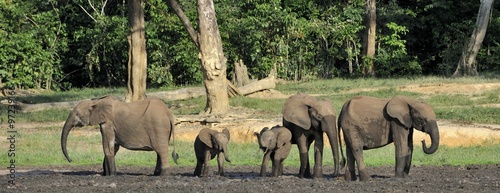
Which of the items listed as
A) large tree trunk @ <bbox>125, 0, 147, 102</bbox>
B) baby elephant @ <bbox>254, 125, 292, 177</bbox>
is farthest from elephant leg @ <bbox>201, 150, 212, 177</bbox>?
large tree trunk @ <bbox>125, 0, 147, 102</bbox>

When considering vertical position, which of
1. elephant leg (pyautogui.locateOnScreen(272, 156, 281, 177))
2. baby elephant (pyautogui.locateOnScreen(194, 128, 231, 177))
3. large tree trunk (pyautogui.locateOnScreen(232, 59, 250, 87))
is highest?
large tree trunk (pyautogui.locateOnScreen(232, 59, 250, 87))

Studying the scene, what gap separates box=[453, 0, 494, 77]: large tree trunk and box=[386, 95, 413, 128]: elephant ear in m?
19.4

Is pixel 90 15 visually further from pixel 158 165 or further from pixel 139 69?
pixel 158 165

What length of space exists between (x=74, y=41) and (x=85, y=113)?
21.5 m

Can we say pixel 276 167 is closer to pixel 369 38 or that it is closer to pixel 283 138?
pixel 283 138

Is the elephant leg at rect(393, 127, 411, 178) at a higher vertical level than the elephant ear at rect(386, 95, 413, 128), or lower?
lower

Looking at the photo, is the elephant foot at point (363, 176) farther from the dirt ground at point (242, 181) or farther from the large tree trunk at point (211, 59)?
the large tree trunk at point (211, 59)

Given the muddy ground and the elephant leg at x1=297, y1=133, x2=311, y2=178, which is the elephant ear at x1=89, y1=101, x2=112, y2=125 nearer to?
the muddy ground

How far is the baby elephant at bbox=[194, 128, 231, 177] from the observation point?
17.3 m

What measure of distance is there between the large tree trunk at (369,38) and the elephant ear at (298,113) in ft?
67.8

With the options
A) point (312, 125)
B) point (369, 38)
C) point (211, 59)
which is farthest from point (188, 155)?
point (369, 38)

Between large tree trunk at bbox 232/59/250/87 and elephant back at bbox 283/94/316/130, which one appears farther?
large tree trunk at bbox 232/59/250/87

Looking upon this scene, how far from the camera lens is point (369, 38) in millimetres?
38000

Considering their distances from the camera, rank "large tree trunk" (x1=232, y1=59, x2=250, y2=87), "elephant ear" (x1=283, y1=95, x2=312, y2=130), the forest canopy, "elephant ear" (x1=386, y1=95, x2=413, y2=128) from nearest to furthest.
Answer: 1. "elephant ear" (x1=386, y1=95, x2=413, y2=128)
2. "elephant ear" (x1=283, y1=95, x2=312, y2=130)
3. "large tree trunk" (x1=232, y1=59, x2=250, y2=87)
4. the forest canopy
